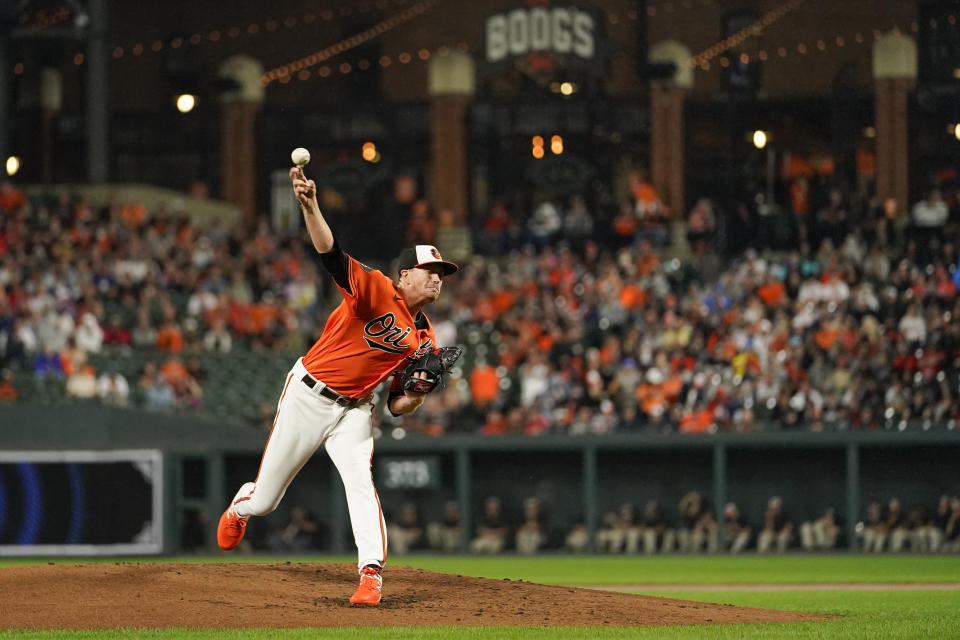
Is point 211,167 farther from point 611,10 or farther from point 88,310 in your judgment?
point 88,310

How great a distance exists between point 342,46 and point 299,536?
64.2ft

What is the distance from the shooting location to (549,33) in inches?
1117

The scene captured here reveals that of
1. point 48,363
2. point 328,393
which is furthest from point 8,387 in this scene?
point 328,393

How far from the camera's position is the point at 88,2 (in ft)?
83.4

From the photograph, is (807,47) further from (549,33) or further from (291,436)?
(291,436)

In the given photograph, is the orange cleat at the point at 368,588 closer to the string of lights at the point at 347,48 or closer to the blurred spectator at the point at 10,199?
the blurred spectator at the point at 10,199

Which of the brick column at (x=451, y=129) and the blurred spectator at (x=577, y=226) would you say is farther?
the brick column at (x=451, y=129)

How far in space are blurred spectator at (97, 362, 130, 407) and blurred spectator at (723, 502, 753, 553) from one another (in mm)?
7681

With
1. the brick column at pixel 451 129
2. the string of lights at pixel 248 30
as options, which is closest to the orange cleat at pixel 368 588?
the brick column at pixel 451 129

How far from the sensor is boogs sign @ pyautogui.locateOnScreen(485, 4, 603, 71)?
28375 millimetres

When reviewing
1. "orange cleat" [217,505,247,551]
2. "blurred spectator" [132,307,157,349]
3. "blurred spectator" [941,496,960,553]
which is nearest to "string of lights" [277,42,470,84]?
"blurred spectator" [132,307,157,349]

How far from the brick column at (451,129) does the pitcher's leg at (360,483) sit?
22.2 meters

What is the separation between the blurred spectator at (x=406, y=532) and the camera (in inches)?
748

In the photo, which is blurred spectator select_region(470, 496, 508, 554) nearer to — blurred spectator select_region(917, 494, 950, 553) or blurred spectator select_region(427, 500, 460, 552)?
blurred spectator select_region(427, 500, 460, 552)
